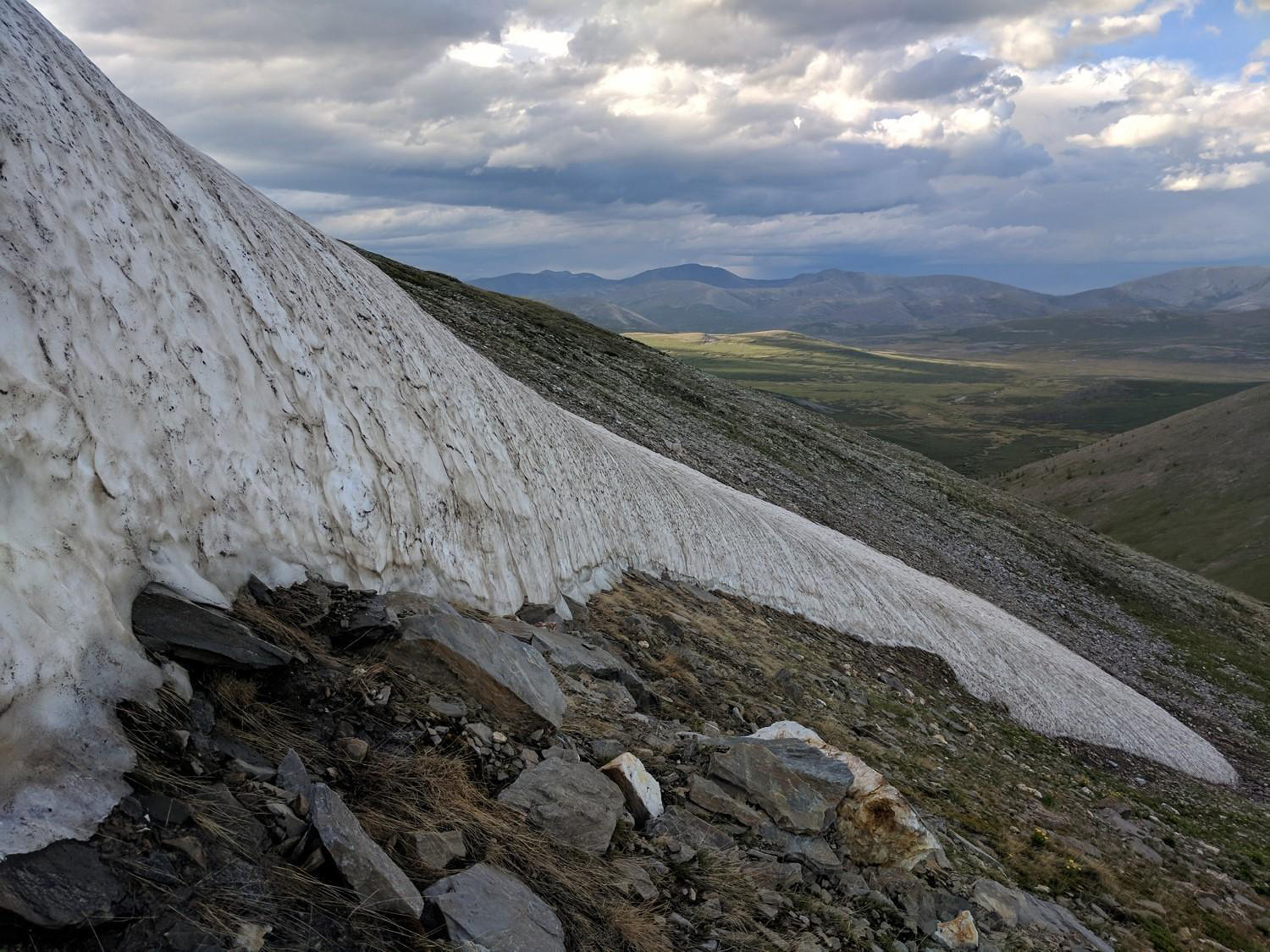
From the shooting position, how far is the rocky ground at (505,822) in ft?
14.7

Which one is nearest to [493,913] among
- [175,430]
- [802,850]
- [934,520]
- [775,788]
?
[802,850]

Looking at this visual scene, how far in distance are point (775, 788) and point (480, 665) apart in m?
3.63

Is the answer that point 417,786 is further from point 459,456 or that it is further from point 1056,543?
point 1056,543

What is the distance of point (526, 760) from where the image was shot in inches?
287

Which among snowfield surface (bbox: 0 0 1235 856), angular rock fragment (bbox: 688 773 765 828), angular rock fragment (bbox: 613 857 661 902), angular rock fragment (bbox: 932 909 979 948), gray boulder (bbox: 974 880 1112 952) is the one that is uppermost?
snowfield surface (bbox: 0 0 1235 856)

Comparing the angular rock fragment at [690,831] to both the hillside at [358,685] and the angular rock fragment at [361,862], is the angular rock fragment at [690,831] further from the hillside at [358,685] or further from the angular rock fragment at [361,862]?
the angular rock fragment at [361,862]

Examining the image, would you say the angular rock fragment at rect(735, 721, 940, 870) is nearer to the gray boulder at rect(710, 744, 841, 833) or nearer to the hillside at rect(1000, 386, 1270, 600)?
the gray boulder at rect(710, 744, 841, 833)

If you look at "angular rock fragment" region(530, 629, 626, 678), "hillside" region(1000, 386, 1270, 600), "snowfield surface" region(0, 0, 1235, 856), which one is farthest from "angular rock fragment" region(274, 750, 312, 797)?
"hillside" region(1000, 386, 1270, 600)

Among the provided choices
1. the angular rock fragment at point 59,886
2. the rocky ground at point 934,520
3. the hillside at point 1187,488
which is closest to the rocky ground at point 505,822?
the angular rock fragment at point 59,886

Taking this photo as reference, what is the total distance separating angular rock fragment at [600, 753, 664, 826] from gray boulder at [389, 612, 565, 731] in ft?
2.61

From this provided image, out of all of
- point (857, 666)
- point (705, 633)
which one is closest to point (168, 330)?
point (705, 633)

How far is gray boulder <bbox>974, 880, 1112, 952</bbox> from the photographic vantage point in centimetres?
922

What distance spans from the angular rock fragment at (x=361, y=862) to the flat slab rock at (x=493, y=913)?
8.3 inches

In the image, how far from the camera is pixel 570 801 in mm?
6938
